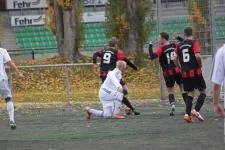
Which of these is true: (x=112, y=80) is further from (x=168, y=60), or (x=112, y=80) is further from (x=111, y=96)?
(x=168, y=60)

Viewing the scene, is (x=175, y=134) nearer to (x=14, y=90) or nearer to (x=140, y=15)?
(x=14, y=90)

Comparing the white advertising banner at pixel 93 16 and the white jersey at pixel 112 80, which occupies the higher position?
the white jersey at pixel 112 80

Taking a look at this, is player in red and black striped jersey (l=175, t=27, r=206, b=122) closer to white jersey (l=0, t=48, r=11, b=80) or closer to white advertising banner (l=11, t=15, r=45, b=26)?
white jersey (l=0, t=48, r=11, b=80)

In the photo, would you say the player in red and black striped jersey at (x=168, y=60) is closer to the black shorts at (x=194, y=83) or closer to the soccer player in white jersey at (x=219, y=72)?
the black shorts at (x=194, y=83)

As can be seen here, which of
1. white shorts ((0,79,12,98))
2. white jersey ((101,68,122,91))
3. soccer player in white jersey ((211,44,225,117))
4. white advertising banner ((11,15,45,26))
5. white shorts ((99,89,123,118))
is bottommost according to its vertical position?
white advertising banner ((11,15,45,26))

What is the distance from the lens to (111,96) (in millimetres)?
15805

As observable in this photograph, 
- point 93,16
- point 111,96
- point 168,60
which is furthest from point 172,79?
point 93,16

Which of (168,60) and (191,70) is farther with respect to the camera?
(168,60)

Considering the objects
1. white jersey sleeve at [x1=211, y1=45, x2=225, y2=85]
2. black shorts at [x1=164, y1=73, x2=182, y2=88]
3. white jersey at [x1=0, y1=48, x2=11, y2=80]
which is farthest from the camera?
black shorts at [x1=164, y1=73, x2=182, y2=88]

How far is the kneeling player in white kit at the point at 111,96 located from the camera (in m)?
15.7

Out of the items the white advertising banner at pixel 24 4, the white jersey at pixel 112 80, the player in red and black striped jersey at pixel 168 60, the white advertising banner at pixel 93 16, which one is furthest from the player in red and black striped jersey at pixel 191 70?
the white advertising banner at pixel 24 4

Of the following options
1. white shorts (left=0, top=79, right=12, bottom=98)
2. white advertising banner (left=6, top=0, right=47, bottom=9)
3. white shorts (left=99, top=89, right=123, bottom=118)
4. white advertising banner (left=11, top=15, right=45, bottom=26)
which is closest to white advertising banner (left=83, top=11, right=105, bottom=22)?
white advertising banner (left=11, top=15, right=45, bottom=26)

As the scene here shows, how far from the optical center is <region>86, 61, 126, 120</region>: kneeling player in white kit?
15727mm

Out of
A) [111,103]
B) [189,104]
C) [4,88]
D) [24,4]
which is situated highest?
[4,88]
